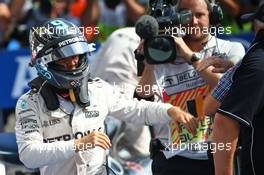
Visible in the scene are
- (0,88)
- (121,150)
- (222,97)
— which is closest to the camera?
(222,97)

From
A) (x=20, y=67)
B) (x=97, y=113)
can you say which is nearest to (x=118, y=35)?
(x=20, y=67)

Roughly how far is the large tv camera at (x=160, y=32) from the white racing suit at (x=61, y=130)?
0.34 m

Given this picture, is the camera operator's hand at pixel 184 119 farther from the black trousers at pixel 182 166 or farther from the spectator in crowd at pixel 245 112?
the spectator in crowd at pixel 245 112

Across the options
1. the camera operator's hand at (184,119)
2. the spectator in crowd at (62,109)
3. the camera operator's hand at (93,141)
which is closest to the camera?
the camera operator's hand at (93,141)

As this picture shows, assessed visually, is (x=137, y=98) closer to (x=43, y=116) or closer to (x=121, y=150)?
(x=43, y=116)

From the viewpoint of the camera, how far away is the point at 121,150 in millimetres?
8789

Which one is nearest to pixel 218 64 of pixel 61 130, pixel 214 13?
pixel 214 13

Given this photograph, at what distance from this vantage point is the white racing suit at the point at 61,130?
4.98 m

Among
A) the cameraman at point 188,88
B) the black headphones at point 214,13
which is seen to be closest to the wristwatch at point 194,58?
the cameraman at point 188,88

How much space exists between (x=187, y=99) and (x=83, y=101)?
0.83 meters

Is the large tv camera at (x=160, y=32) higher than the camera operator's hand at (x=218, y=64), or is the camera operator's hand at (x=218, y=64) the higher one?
the large tv camera at (x=160, y=32)

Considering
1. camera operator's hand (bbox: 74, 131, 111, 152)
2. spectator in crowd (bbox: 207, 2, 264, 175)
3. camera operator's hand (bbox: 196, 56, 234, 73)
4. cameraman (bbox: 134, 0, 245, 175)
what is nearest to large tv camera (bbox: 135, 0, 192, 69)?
cameraman (bbox: 134, 0, 245, 175)

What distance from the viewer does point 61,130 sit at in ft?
16.8

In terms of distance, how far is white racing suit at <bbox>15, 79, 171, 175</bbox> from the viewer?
4977 mm
